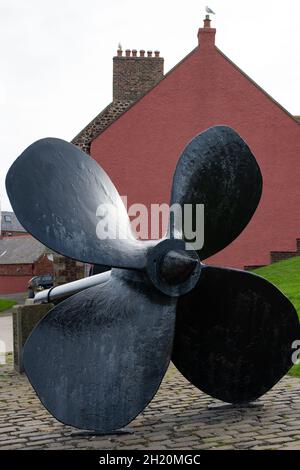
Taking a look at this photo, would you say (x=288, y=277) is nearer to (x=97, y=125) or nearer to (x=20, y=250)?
(x=97, y=125)

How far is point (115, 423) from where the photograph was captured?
4.20m

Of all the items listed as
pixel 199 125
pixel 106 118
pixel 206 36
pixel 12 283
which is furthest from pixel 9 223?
pixel 206 36

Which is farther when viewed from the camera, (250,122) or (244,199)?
(250,122)

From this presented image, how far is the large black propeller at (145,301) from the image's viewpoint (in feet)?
14.0

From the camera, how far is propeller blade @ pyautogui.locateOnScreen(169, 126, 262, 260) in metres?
4.83

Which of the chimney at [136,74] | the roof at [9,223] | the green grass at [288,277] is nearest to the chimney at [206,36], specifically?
the chimney at [136,74]

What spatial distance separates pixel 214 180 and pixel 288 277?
9.85 m

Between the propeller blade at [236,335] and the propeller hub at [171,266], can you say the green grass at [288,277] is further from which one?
the propeller hub at [171,266]

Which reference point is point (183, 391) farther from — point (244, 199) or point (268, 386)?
point (244, 199)

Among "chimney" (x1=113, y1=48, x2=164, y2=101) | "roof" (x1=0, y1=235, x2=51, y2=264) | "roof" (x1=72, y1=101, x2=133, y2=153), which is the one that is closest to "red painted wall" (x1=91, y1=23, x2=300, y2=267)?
"roof" (x1=72, y1=101, x2=133, y2=153)

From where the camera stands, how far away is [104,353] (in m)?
4.39

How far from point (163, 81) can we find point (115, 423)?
51.6ft

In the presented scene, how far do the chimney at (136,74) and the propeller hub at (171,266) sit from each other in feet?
66.6
